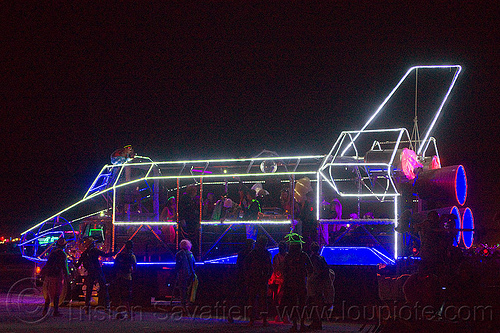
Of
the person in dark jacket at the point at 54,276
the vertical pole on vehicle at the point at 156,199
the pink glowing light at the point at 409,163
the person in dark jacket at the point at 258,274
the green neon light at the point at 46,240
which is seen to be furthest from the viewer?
the green neon light at the point at 46,240

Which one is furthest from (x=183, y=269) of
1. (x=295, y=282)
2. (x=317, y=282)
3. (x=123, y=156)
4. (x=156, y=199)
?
(x=123, y=156)

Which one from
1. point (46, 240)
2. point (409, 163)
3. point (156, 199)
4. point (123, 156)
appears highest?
point (123, 156)

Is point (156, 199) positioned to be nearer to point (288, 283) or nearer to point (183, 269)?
point (183, 269)

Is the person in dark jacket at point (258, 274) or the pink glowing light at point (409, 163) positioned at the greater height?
the pink glowing light at point (409, 163)

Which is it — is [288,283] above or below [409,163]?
below

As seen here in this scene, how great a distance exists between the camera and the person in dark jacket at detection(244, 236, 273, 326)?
10562 millimetres

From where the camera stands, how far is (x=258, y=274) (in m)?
10.6

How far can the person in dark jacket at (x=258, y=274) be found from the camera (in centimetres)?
1056

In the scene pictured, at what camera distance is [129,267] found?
12.3 m

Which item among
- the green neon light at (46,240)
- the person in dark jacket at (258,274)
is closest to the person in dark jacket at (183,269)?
the person in dark jacket at (258,274)

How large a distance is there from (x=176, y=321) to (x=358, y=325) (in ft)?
12.7

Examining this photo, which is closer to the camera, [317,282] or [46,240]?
[317,282]

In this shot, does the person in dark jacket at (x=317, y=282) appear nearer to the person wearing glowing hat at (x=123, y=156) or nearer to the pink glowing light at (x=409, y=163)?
the pink glowing light at (x=409, y=163)

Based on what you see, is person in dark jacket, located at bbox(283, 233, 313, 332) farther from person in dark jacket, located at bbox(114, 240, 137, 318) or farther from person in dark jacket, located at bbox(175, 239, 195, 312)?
person in dark jacket, located at bbox(114, 240, 137, 318)
